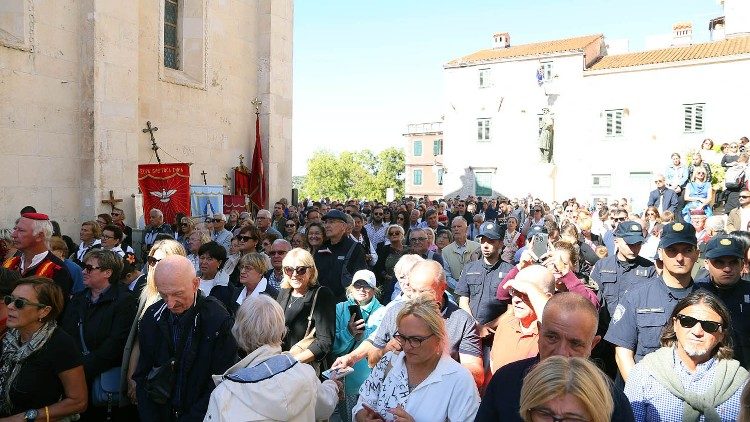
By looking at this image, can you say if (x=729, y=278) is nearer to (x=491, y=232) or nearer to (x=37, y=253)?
(x=491, y=232)

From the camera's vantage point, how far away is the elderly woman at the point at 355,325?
5141 millimetres

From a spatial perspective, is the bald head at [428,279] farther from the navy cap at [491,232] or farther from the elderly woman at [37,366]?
the elderly woman at [37,366]

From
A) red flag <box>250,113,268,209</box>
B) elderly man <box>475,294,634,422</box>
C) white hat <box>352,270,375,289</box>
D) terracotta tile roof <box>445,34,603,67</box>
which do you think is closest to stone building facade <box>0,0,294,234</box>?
red flag <box>250,113,268,209</box>

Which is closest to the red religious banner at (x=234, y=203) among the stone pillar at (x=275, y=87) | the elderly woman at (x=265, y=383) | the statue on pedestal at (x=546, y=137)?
the stone pillar at (x=275, y=87)

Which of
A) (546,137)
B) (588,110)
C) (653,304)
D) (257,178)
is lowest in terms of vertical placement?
(653,304)

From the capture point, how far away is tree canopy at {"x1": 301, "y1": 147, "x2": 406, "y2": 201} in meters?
98.9

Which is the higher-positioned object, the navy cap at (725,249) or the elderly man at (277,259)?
the navy cap at (725,249)

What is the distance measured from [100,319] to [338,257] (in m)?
2.98

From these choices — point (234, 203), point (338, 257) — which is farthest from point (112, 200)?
point (338, 257)

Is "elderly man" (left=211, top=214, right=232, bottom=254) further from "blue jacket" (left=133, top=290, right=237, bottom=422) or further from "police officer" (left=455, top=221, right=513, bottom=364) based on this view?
"blue jacket" (left=133, top=290, right=237, bottom=422)

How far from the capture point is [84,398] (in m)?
4.03

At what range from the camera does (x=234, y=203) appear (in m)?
16.2

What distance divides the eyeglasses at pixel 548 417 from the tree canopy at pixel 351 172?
95383 millimetres

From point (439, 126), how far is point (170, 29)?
168 ft
